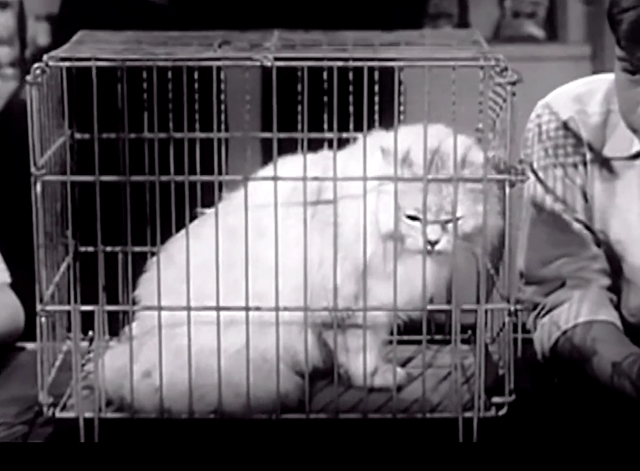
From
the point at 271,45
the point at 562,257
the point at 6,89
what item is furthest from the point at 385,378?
the point at 6,89

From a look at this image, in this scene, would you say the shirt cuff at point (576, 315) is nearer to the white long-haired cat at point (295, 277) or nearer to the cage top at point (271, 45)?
the white long-haired cat at point (295, 277)

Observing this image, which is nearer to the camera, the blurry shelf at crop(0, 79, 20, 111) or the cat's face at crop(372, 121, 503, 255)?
the cat's face at crop(372, 121, 503, 255)

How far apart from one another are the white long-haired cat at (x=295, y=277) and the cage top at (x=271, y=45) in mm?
116

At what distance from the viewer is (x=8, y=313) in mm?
1768

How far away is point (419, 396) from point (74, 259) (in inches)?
20.8

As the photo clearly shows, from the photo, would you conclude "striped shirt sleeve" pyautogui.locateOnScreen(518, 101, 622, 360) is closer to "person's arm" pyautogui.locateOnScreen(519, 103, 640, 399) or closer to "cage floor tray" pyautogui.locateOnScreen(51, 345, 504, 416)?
"person's arm" pyautogui.locateOnScreen(519, 103, 640, 399)

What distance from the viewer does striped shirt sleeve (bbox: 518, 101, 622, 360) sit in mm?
1662

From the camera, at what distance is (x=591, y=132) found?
1657mm

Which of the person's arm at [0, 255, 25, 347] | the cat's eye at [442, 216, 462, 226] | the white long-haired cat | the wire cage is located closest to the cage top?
the wire cage

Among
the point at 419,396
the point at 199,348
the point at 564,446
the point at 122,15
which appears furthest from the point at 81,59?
the point at 564,446

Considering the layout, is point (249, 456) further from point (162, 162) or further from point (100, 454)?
point (162, 162)

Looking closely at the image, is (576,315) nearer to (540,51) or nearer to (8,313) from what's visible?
(540,51)

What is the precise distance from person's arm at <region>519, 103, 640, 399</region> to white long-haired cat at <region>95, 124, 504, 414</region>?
9cm

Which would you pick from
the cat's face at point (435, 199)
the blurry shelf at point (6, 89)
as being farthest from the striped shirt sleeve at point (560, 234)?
the blurry shelf at point (6, 89)
